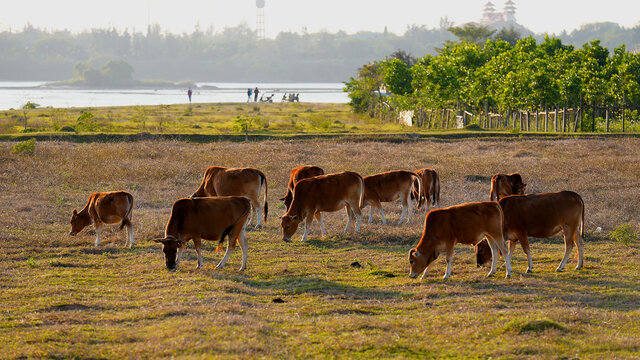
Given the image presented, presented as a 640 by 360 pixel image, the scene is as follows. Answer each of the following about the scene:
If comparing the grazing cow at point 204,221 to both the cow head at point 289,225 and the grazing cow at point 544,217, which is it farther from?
the grazing cow at point 544,217

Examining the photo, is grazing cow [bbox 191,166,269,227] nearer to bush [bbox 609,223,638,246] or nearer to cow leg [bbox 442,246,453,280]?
cow leg [bbox 442,246,453,280]

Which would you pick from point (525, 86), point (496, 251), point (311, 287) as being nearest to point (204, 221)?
point (311, 287)

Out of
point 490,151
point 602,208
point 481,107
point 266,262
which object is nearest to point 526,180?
point 602,208

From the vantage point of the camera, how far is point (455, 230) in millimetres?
12367

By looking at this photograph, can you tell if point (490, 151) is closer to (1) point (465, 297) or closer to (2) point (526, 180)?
(2) point (526, 180)

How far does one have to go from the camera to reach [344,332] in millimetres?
9266

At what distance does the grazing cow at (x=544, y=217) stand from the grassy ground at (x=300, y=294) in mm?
565

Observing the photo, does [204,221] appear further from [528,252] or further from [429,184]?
[429,184]

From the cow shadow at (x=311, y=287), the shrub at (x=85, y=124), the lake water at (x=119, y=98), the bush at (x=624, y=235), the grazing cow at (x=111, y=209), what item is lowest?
the cow shadow at (x=311, y=287)

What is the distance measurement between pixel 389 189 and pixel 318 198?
9.23 ft

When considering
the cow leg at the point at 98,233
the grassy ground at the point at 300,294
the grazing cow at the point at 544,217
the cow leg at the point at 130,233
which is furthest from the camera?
the cow leg at the point at 98,233

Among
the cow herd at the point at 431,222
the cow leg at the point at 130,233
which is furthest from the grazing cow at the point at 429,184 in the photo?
the cow leg at the point at 130,233

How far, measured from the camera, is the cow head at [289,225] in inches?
634

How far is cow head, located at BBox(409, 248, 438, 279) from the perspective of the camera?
12.5 metres
